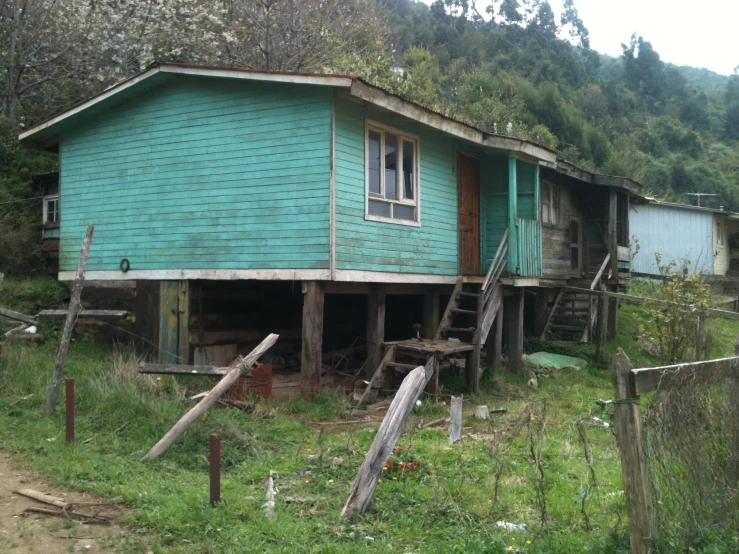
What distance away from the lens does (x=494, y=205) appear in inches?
565

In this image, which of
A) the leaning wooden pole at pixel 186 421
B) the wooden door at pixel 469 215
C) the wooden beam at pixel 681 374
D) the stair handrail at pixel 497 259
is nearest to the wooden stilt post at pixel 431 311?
the wooden door at pixel 469 215

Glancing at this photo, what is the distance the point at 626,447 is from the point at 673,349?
377 inches

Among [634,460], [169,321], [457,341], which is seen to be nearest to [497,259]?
[457,341]

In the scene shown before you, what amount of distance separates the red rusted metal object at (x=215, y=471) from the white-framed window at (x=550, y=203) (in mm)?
13762

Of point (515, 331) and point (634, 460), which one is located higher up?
point (515, 331)

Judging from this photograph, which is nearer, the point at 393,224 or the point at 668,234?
the point at 393,224

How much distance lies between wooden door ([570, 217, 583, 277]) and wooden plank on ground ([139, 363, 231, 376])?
46.6 feet

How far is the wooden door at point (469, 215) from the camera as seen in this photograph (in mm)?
13672

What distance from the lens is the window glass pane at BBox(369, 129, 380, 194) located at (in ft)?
37.3

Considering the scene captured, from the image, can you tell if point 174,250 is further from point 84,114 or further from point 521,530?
point 521,530

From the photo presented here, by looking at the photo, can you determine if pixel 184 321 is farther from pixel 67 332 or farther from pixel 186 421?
pixel 186 421

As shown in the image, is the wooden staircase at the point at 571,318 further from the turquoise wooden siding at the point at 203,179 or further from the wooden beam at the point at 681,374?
the wooden beam at the point at 681,374

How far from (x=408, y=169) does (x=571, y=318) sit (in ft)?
28.9

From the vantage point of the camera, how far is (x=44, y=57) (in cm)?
2152
